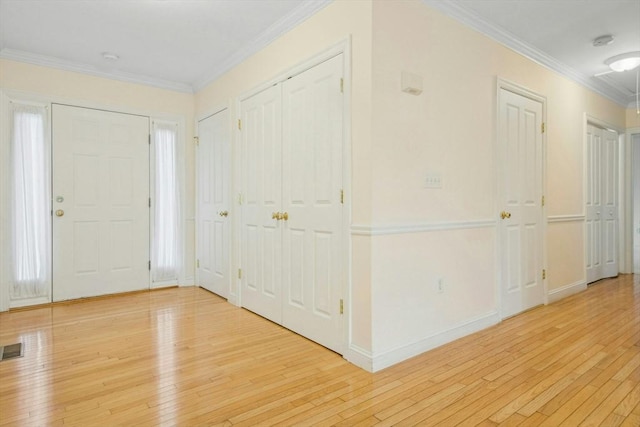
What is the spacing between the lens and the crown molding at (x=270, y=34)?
2.77 metres

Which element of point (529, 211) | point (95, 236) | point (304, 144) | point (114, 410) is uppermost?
point (304, 144)

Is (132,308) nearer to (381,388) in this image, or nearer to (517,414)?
(381,388)

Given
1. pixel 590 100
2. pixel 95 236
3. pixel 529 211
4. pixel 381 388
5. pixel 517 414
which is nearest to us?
pixel 517 414

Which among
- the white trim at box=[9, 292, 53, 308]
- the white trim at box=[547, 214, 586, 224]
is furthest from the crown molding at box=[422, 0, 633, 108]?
the white trim at box=[9, 292, 53, 308]

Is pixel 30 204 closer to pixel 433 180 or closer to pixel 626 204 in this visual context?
pixel 433 180

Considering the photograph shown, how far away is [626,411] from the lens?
183 centimetres

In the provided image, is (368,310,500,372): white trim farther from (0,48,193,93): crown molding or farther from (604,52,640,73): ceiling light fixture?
(0,48,193,93): crown molding

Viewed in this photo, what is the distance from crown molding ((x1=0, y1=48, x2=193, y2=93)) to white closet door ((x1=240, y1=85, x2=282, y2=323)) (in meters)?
1.56

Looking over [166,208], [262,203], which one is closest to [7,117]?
[166,208]

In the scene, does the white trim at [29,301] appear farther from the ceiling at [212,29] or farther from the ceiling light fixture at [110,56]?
the ceiling light fixture at [110,56]

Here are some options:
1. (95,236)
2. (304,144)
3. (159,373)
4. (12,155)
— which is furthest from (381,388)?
(12,155)

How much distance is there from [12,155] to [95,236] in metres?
1.13

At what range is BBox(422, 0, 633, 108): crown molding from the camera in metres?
2.81

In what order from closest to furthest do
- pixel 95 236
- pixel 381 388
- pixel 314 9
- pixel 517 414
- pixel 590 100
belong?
pixel 517 414 → pixel 381 388 → pixel 314 9 → pixel 95 236 → pixel 590 100
